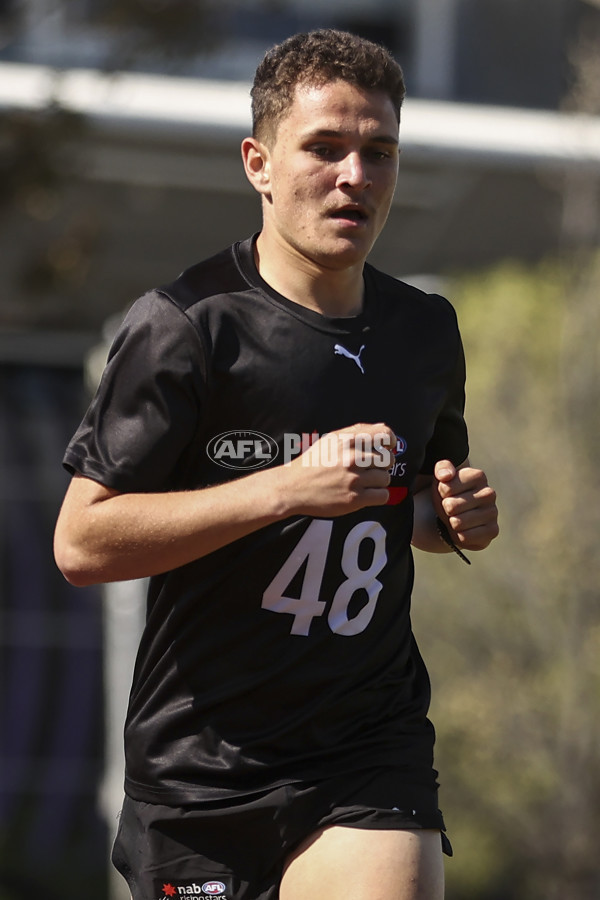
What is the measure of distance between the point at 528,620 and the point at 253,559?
34.1 feet

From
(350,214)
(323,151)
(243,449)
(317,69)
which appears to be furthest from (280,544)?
(317,69)

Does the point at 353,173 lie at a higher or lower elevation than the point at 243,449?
higher

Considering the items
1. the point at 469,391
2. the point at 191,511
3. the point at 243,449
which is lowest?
the point at 191,511

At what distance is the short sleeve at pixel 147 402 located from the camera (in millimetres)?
2873

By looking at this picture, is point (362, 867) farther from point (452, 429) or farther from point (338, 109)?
point (338, 109)

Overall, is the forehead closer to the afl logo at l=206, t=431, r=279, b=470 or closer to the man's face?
the man's face

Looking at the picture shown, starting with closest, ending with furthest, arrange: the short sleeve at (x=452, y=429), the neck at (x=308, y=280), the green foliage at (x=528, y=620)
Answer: the neck at (x=308, y=280) < the short sleeve at (x=452, y=429) < the green foliage at (x=528, y=620)

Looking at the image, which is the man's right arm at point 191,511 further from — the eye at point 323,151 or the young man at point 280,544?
the eye at point 323,151

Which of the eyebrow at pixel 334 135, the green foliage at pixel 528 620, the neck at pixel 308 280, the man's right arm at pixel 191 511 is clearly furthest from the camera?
the green foliage at pixel 528 620

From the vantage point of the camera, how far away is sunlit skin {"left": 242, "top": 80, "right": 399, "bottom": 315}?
2979 mm

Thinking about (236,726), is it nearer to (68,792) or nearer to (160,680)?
(160,680)

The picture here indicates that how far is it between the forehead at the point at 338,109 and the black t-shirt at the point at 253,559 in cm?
33

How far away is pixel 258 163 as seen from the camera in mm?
3154

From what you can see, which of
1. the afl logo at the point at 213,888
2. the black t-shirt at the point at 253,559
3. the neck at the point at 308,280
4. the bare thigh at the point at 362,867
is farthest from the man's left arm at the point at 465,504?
the afl logo at the point at 213,888
